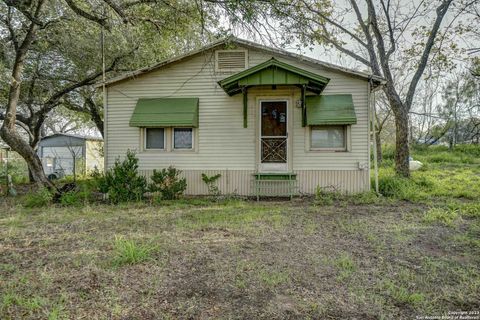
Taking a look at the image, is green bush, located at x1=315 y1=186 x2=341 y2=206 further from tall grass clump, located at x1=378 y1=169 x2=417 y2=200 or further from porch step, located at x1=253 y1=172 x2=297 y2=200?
tall grass clump, located at x1=378 y1=169 x2=417 y2=200

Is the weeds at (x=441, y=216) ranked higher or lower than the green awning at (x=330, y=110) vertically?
lower

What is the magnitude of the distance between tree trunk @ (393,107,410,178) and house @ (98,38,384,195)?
9.00ft

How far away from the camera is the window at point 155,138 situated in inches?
341

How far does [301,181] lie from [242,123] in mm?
2357

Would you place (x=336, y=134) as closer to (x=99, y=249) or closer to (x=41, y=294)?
(x=99, y=249)

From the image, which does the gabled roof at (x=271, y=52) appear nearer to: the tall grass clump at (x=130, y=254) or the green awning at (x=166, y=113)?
the green awning at (x=166, y=113)

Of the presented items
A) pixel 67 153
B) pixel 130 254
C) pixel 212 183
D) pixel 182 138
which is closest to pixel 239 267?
pixel 130 254

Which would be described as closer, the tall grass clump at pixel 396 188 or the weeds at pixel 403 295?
the weeds at pixel 403 295

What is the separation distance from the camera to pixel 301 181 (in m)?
8.25

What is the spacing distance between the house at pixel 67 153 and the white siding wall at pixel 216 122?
836 cm

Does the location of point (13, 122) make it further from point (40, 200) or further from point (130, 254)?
point (130, 254)

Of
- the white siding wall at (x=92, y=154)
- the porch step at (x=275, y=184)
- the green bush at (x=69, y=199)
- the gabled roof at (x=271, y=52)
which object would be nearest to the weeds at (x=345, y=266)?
the porch step at (x=275, y=184)

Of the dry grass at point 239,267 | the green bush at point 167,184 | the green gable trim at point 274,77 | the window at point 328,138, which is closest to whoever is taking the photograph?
the dry grass at point 239,267

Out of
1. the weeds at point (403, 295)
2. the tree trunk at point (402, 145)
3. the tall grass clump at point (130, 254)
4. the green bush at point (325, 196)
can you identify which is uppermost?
the tree trunk at point (402, 145)
